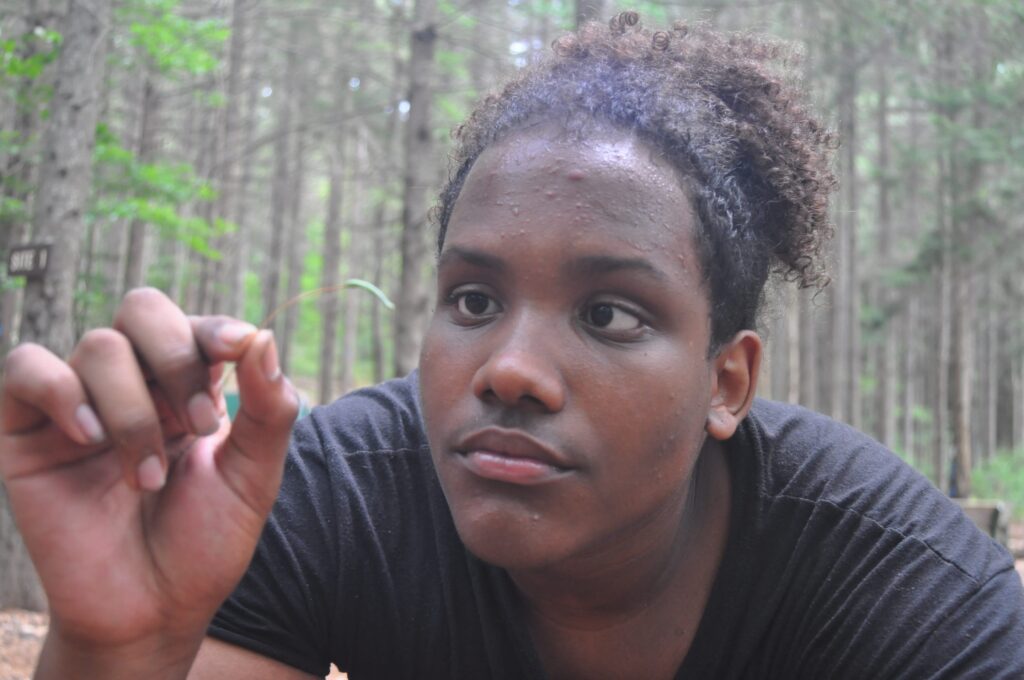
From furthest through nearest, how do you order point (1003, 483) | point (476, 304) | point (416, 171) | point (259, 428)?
point (1003, 483)
point (416, 171)
point (476, 304)
point (259, 428)

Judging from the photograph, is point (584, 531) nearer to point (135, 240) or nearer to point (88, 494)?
point (88, 494)

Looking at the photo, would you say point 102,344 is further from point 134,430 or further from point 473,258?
point 473,258

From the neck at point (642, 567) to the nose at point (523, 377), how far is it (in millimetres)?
379

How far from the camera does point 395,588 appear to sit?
2039 millimetres

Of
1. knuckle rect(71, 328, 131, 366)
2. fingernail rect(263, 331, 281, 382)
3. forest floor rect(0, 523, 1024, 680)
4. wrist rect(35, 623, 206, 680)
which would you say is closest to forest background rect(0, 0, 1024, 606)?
forest floor rect(0, 523, 1024, 680)

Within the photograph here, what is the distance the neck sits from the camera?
1.94 meters

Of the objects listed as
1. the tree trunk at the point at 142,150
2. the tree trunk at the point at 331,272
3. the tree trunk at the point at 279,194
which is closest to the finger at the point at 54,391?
the tree trunk at the point at 142,150

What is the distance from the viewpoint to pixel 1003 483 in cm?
1852

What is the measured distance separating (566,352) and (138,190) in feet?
24.1

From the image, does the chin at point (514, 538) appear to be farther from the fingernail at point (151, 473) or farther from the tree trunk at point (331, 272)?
the tree trunk at point (331, 272)

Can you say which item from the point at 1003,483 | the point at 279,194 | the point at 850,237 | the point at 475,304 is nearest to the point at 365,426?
the point at 475,304

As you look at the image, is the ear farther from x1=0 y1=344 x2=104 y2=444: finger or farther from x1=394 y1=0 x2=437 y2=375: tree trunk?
x1=394 y1=0 x2=437 y2=375: tree trunk

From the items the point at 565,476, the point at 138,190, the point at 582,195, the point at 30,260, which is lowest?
the point at 565,476

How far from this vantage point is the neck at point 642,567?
6.37 feet
